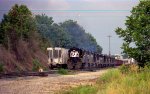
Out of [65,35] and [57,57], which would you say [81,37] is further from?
[57,57]

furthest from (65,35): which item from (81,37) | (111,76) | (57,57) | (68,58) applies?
(111,76)

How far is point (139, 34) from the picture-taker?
2080cm

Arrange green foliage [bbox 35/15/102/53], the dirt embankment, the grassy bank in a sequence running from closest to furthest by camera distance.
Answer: the grassy bank → the dirt embankment → green foliage [bbox 35/15/102/53]

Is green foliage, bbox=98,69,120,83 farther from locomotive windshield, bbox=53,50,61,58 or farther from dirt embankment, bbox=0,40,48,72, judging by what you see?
locomotive windshield, bbox=53,50,61,58

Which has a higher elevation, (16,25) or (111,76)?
(16,25)

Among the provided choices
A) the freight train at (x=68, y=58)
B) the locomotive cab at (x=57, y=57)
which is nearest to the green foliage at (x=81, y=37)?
the freight train at (x=68, y=58)

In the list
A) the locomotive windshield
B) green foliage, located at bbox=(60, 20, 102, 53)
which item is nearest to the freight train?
the locomotive windshield

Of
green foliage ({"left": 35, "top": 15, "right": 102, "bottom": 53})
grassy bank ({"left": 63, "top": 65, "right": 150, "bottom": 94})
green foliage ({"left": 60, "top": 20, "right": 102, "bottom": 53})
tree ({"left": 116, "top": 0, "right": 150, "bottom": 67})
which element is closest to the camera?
grassy bank ({"left": 63, "top": 65, "right": 150, "bottom": 94})

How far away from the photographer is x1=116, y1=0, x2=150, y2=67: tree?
20766 mm

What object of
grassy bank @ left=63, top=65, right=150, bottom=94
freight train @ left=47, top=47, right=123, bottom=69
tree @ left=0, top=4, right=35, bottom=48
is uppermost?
tree @ left=0, top=4, right=35, bottom=48

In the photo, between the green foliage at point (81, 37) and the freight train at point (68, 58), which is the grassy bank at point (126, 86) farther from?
the green foliage at point (81, 37)

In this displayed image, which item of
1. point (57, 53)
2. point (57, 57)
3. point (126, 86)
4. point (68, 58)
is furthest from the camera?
point (68, 58)

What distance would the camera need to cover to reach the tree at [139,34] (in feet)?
68.1

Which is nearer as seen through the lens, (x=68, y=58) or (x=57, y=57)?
(x=57, y=57)
